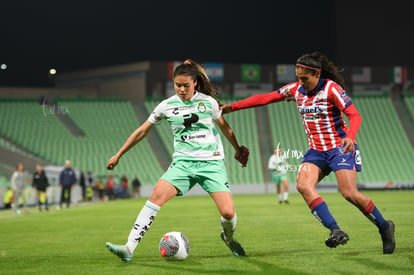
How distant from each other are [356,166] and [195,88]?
2158 millimetres

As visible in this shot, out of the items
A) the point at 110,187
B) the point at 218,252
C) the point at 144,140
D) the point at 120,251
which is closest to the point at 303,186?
the point at 218,252

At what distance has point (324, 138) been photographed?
7688mm

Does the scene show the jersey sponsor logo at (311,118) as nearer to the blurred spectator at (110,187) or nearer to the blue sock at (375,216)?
the blue sock at (375,216)

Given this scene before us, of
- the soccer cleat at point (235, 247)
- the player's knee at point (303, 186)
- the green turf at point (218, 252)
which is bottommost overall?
the green turf at point (218, 252)

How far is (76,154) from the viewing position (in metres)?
41.8

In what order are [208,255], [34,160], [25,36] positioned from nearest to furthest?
[208,255] → [34,160] → [25,36]

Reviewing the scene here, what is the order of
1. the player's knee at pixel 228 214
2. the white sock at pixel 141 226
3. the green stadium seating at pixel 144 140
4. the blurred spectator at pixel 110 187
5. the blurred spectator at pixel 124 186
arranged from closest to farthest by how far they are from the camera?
1. the white sock at pixel 141 226
2. the player's knee at pixel 228 214
3. the blurred spectator at pixel 110 187
4. the blurred spectator at pixel 124 186
5. the green stadium seating at pixel 144 140

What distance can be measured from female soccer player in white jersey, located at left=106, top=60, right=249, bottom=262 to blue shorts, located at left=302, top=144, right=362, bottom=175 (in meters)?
1.13

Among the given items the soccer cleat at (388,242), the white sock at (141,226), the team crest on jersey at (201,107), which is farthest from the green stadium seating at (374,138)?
the white sock at (141,226)

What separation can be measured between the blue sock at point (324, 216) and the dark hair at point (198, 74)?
67.4 inches

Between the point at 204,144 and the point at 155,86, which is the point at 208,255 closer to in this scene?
the point at 204,144

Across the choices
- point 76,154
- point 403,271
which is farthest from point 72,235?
point 76,154

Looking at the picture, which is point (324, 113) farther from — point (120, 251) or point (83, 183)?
point (83, 183)

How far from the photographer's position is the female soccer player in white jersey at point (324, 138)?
7535 millimetres
